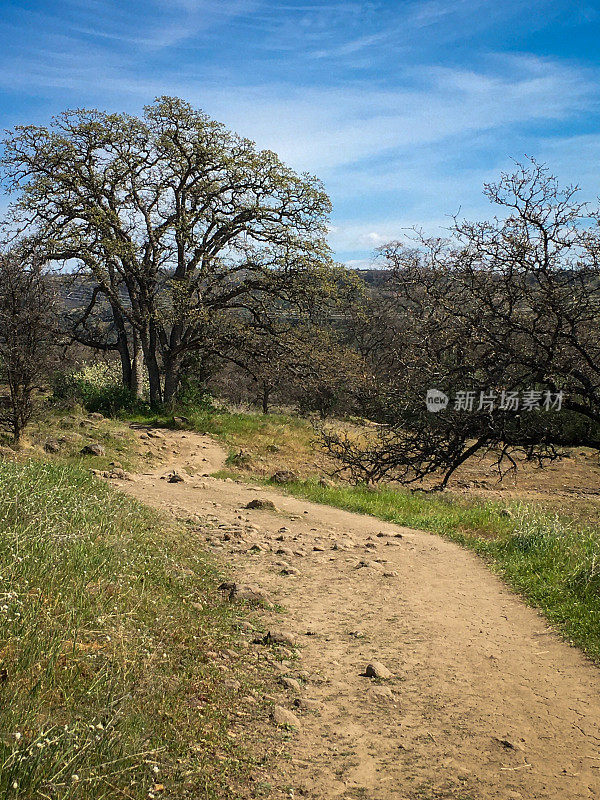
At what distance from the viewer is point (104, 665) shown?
3.07 m

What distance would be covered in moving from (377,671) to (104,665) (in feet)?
5.93

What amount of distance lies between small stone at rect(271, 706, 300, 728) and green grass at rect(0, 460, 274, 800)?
24cm

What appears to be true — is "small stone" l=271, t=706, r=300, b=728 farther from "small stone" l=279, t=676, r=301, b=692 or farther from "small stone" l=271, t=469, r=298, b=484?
"small stone" l=271, t=469, r=298, b=484

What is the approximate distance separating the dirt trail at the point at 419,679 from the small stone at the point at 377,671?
0.05m

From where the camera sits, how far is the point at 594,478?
660 inches

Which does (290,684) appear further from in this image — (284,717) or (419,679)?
(419,679)

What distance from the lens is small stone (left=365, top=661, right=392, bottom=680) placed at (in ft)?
13.1

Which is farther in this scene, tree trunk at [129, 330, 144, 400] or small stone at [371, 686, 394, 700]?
tree trunk at [129, 330, 144, 400]

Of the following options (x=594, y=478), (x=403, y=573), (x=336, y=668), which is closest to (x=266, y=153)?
(x=594, y=478)

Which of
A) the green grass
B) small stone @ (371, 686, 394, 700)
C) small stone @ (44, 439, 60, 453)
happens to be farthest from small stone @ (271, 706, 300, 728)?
small stone @ (44, 439, 60, 453)

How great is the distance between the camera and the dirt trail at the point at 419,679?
119 inches

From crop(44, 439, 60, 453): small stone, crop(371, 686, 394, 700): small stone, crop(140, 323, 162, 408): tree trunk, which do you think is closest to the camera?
crop(371, 686, 394, 700): small stone

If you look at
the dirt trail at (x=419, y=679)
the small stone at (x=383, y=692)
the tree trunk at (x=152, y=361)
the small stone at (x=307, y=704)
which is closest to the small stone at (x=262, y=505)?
the dirt trail at (x=419, y=679)

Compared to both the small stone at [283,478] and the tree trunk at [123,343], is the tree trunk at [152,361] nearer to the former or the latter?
the tree trunk at [123,343]
